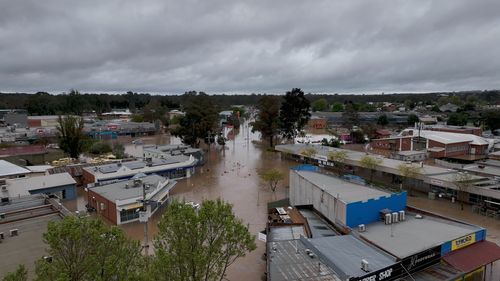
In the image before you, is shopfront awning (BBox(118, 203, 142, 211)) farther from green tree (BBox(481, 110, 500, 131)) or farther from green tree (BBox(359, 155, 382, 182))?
green tree (BBox(481, 110, 500, 131))

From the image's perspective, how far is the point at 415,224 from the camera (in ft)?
50.2

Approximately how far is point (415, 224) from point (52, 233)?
14.3 metres

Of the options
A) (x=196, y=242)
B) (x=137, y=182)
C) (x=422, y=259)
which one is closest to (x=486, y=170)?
(x=422, y=259)

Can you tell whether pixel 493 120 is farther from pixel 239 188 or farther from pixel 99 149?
pixel 99 149

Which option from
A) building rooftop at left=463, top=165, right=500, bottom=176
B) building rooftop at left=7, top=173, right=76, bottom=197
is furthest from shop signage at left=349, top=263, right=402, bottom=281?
building rooftop at left=7, top=173, right=76, bottom=197

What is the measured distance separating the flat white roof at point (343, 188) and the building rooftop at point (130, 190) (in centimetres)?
947

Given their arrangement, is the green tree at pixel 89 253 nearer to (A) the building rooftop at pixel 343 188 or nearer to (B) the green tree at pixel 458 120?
(A) the building rooftop at pixel 343 188

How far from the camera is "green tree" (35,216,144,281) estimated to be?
24.8ft

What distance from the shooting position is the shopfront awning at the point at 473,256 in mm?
12256

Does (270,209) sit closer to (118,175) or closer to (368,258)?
(368,258)

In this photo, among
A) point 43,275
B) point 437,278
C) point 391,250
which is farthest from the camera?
point 391,250

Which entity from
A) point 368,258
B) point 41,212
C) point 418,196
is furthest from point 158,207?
point 418,196

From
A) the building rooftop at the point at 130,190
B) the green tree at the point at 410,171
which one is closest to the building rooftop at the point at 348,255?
the building rooftop at the point at 130,190

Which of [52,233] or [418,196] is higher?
[52,233]
